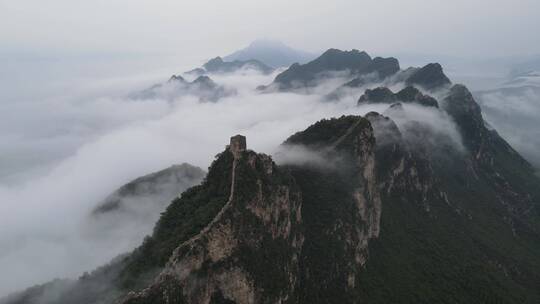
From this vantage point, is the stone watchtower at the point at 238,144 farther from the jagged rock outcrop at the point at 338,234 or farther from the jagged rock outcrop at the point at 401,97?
the jagged rock outcrop at the point at 401,97

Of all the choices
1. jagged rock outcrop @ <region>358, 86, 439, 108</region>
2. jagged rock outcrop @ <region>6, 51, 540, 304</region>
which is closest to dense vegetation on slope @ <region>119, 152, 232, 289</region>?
jagged rock outcrop @ <region>6, 51, 540, 304</region>

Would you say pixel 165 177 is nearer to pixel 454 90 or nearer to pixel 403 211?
pixel 403 211

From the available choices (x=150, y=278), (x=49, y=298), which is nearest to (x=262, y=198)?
(x=150, y=278)

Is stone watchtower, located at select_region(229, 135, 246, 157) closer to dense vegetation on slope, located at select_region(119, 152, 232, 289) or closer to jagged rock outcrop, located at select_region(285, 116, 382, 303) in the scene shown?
dense vegetation on slope, located at select_region(119, 152, 232, 289)

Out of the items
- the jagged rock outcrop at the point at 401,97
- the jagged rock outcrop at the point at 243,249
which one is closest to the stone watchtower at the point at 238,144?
the jagged rock outcrop at the point at 243,249

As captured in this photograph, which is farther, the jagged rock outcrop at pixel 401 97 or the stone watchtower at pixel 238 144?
the jagged rock outcrop at pixel 401 97

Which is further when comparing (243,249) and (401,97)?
(401,97)

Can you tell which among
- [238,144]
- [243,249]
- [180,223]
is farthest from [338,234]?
[180,223]

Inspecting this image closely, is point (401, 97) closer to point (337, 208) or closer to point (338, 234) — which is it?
point (337, 208)

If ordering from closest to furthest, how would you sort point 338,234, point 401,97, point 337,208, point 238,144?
point 238,144 < point 338,234 < point 337,208 < point 401,97
